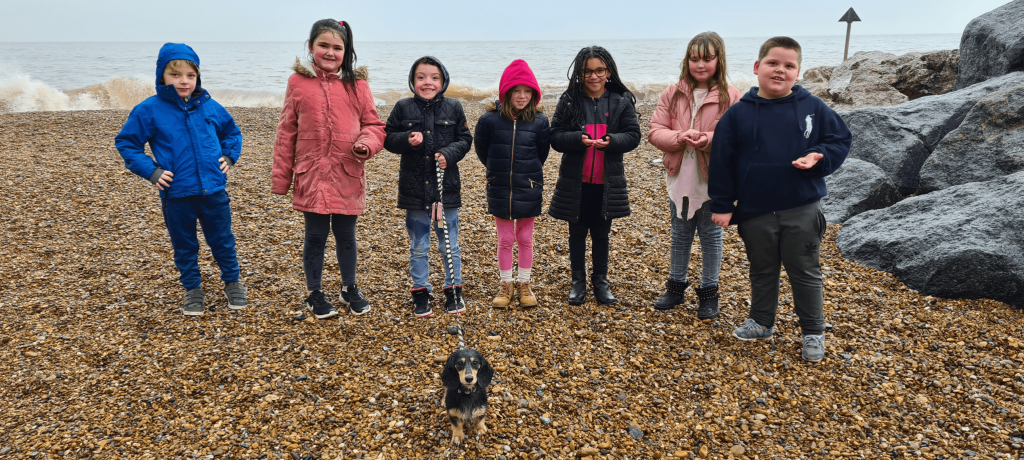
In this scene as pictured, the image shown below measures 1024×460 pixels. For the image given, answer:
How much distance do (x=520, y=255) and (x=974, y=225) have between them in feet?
12.0

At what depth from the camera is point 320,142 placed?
3.88 m

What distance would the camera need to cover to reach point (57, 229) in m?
6.18

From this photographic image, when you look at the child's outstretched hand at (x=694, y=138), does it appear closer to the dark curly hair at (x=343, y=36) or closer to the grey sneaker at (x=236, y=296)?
the dark curly hair at (x=343, y=36)

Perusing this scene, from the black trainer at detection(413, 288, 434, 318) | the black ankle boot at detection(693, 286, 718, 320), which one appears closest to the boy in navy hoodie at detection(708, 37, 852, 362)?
the black ankle boot at detection(693, 286, 718, 320)

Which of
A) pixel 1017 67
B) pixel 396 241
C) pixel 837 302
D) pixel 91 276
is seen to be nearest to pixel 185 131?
pixel 91 276

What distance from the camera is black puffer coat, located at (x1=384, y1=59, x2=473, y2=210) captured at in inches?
157

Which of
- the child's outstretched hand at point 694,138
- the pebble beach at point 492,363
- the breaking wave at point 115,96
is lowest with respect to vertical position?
the pebble beach at point 492,363

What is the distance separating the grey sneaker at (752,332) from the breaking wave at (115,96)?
607 inches

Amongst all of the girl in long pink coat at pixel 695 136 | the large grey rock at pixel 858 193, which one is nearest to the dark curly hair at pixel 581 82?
the girl in long pink coat at pixel 695 136

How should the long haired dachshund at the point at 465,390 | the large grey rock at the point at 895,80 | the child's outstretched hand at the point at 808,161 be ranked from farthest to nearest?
the large grey rock at the point at 895,80, the child's outstretched hand at the point at 808,161, the long haired dachshund at the point at 465,390

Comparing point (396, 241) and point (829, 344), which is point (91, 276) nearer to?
point (396, 241)

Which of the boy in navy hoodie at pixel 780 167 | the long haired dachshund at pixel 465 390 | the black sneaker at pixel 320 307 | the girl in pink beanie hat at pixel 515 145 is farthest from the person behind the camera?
the black sneaker at pixel 320 307

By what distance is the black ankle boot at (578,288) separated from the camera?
4.59 m

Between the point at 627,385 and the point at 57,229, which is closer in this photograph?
the point at 627,385
